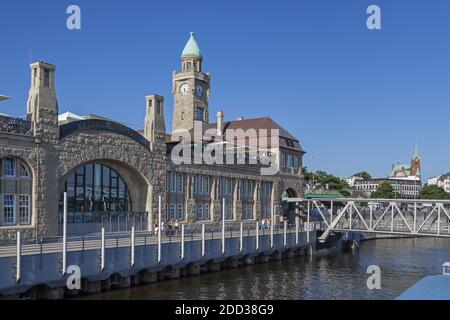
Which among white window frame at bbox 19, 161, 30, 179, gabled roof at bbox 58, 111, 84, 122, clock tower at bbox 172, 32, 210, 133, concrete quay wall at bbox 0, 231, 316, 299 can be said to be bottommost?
concrete quay wall at bbox 0, 231, 316, 299

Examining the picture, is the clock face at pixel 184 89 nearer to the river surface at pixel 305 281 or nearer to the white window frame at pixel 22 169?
Result: the river surface at pixel 305 281

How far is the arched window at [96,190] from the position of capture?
37.6 meters

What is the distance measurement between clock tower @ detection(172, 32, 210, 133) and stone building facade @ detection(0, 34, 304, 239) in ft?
89.9

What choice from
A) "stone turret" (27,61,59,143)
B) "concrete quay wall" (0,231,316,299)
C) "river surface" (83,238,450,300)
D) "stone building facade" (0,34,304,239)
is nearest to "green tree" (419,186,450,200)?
"stone building facade" (0,34,304,239)

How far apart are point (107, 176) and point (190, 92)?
50.0m

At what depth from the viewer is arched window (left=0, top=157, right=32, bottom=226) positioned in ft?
104

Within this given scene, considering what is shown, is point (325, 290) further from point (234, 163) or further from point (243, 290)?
point (234, 163)

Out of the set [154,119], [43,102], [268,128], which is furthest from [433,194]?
[43,102]

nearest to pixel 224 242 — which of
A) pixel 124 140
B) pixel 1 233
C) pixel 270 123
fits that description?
pixel 124 140

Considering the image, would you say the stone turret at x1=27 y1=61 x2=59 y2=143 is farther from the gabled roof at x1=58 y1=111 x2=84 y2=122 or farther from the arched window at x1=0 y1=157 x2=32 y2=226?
the gabled roof at x1=58 y1=111 x2=84 y2=122

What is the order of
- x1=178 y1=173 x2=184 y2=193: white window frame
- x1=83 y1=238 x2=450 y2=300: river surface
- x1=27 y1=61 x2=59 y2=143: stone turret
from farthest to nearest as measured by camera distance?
x1=178 y1=173 x2=184 y2=193: white window frame < x1=27 y1=61 x2=59 y2=143: stone turret < x1=83 y1=238 x2=450 y2=300: river surface

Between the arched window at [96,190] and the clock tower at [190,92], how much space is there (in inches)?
1840

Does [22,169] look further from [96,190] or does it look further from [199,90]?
[199,90]

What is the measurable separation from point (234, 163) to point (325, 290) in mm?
23116
